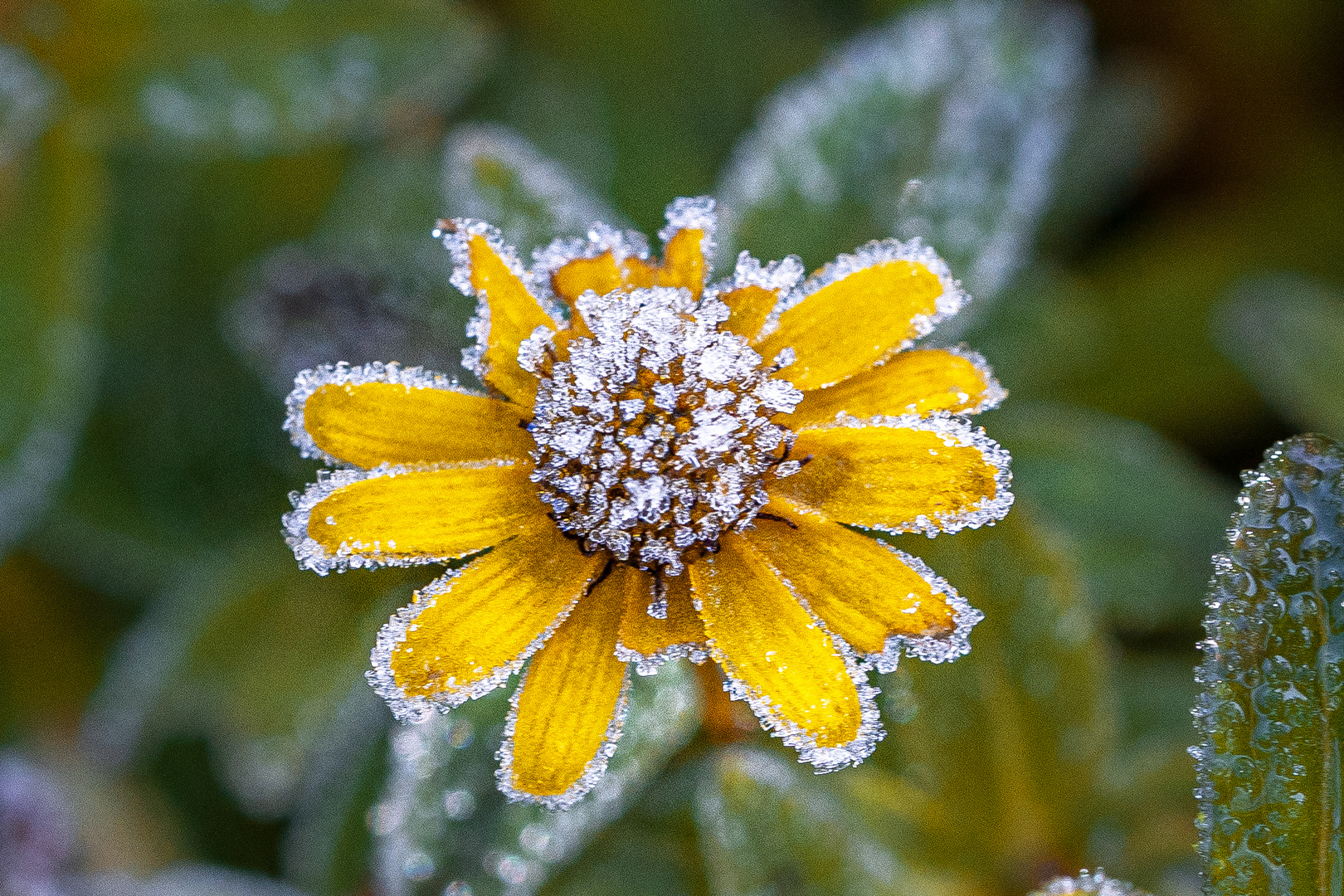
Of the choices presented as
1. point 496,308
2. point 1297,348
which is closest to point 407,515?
point 496,308

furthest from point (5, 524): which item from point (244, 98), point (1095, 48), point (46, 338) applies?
point (1095, 48)

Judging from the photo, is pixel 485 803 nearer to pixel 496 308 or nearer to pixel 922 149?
pixel 496 308

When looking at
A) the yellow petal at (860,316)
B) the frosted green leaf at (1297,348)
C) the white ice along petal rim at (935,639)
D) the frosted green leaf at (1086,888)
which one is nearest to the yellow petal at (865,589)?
the white ice along petal rim at (935,639)

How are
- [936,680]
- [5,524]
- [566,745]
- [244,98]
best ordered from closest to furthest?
[566,745]
[936,680]
[5,524]
[244,98]

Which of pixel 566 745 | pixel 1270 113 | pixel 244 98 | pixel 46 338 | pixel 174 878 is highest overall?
pixel 1270 113

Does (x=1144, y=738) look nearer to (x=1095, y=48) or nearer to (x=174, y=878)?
(x=174, y=878)

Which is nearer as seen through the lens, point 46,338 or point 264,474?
point 46,338
